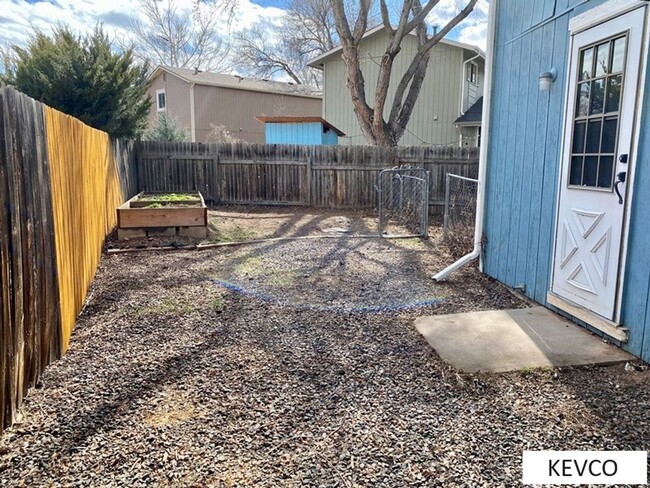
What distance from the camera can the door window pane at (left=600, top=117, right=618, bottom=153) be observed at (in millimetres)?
3182

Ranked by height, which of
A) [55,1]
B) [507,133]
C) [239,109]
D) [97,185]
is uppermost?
[55,1]

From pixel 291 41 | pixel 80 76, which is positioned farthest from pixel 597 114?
pixel 291 41

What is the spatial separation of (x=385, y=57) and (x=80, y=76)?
701cm

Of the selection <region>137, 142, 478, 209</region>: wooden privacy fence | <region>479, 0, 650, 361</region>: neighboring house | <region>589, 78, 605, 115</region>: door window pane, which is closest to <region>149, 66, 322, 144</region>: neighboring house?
<region>137, 142, 478, 209</region>: wooden privacy fence

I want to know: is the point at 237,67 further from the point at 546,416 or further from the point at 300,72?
the point at 546,416

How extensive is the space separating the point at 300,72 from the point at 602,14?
2472cm

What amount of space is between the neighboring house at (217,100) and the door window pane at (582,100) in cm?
1847

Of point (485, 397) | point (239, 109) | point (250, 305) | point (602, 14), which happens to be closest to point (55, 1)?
point (239, 109)

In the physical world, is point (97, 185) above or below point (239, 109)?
below

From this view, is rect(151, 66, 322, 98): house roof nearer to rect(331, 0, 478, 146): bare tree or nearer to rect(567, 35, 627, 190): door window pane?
rect(331, 0, 478, 146): bare tree

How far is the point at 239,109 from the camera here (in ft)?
71.2

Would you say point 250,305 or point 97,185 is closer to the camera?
point 250,305

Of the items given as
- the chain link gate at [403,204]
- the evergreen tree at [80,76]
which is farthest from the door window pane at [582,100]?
the evergreen tree at [80,76]

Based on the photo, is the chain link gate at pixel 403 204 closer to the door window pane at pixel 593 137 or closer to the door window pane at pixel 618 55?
the door window pane at pixel 593 137
